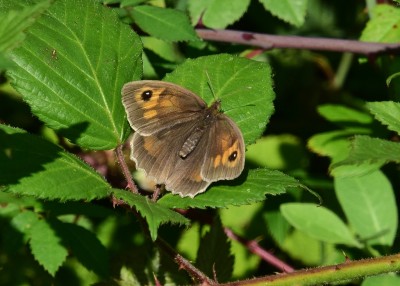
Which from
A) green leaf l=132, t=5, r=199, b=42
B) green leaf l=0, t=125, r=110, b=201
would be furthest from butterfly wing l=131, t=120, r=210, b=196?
green leaf l=132, t=5, r=199, b=42

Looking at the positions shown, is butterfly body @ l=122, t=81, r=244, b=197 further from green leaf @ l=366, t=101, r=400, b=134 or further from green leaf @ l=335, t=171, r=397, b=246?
green leaf @ l=335, t=171, r=397, b=246

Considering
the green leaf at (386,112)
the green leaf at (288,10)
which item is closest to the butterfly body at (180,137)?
the green leaf at (386,112)

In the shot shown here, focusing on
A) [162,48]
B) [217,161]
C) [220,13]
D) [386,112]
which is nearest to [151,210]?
[217,161]

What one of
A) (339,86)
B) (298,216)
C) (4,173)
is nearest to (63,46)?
(4,173)

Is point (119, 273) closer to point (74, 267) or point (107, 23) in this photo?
point (74, 267)

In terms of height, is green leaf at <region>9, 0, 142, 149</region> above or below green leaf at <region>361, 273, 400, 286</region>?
above

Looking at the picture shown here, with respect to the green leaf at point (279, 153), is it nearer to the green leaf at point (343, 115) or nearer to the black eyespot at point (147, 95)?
the green leaf at point (343, 115)
